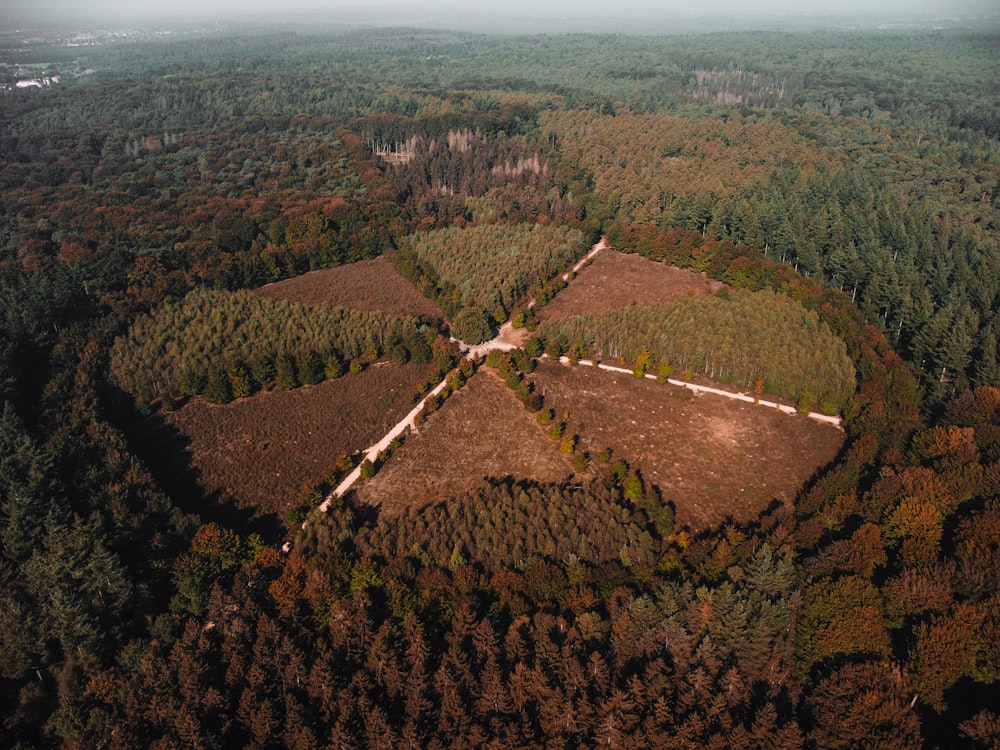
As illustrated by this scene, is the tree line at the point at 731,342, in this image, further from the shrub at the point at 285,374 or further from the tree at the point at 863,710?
the tree at the point at 863,710

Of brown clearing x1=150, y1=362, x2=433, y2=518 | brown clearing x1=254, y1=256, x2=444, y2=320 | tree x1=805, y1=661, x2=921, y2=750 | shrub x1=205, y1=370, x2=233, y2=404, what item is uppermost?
tree x1=805, y1=661, x2=921, y2=750

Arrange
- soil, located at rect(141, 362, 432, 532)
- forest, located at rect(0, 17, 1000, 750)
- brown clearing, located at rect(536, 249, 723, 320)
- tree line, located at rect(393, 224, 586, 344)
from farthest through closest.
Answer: brown clearing, located at rect(536, 249, 723, 320), tree line, located at rect(393, 224, 586, 344), soil, located at rect(141, 362, 432, 532), forest, located at rect(0, 17, 1000, 750)

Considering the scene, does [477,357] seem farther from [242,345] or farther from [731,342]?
[731,342]

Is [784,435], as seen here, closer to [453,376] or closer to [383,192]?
[453,376]

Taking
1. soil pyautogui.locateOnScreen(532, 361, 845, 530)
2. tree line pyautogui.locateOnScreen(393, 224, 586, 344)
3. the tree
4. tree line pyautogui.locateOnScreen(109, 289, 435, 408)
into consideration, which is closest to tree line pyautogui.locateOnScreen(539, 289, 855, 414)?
soil pyautogui.locateOnScreen(532, 361, 845, 530)

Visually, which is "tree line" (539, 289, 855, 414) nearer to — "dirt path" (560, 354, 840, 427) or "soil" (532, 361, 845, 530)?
"dirt path" (560, 354, 840, 427)

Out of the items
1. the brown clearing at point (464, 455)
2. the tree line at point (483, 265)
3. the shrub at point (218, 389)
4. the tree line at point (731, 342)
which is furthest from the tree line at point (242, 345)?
the tree line at point (731, 342)
